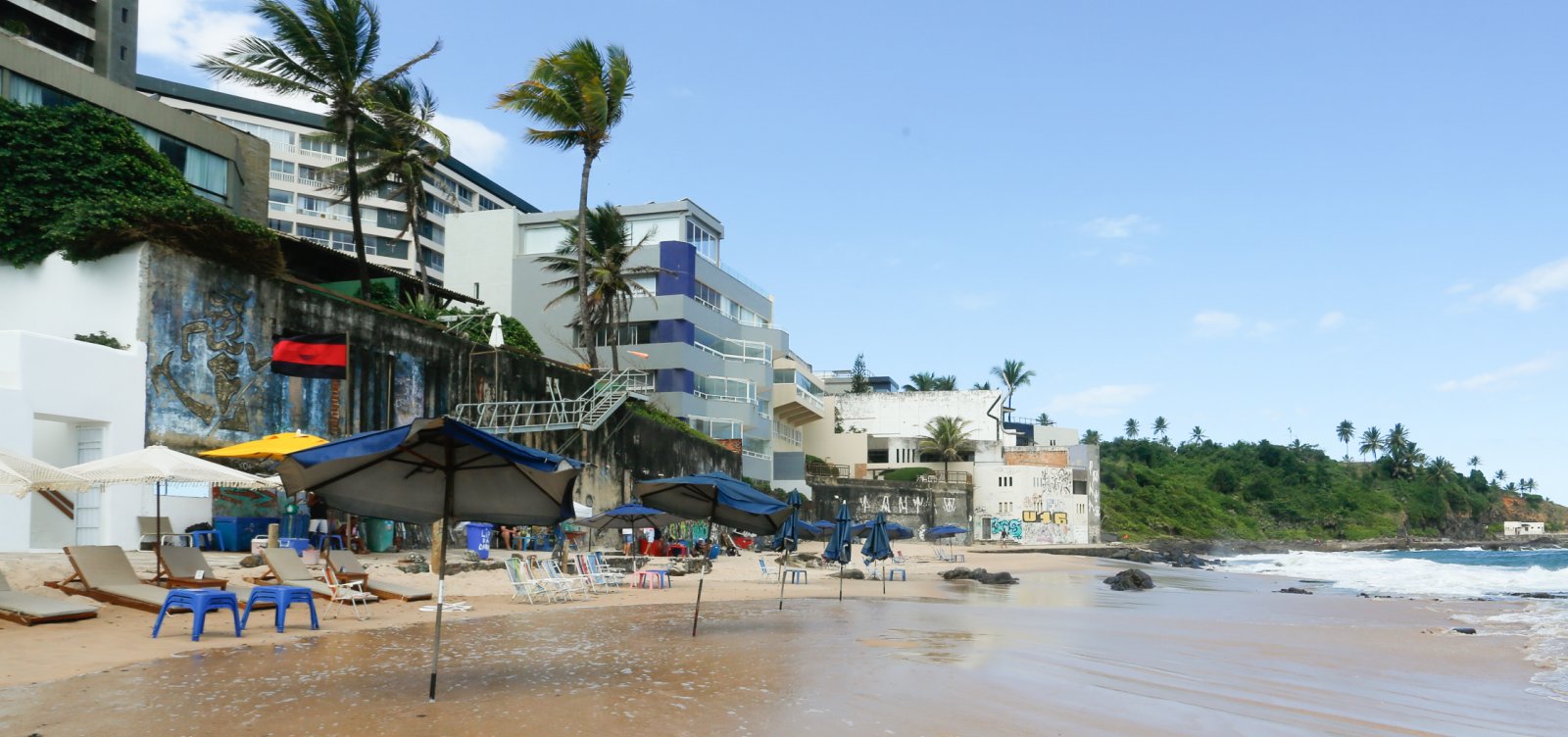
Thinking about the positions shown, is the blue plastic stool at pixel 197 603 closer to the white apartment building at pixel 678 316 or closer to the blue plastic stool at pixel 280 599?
the blue plastic stool at pixel 280 599

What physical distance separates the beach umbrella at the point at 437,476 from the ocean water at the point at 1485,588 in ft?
32.9

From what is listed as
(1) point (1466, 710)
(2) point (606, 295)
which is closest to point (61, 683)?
(1) point (1466, 710)

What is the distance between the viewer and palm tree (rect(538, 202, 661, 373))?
4191 centimetres

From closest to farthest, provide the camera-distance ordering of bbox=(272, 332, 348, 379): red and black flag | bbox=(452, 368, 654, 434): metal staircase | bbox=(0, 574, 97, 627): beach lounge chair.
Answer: bbox=(0, 574, 97, 627): beach lounge chair → bbox=(272, 332, 348, 379): red and black flag → bbox=(452, 368, 654, 434): metal staircase

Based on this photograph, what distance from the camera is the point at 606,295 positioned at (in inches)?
1668

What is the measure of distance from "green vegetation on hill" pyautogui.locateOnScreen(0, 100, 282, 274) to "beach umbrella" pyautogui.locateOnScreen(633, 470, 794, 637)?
12833mm

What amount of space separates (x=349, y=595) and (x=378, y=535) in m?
9.83

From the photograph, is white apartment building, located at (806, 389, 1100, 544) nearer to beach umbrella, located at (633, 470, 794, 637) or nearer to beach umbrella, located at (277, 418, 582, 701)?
beach umbrella, located at (633, 470, 794, 637)

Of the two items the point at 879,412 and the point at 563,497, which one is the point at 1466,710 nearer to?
the point at 563,497

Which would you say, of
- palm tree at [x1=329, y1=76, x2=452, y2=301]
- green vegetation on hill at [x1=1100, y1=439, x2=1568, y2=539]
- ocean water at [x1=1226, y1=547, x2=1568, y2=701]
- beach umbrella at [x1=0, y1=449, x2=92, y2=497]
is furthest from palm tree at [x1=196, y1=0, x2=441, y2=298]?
green vegetation on hill at [x1=1100, y1=439, x2=1568, y2=539]

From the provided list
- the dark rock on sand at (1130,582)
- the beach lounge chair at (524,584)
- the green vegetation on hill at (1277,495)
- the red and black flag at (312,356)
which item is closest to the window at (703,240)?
the dark rock on sand at (1130,582)

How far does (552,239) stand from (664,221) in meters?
6.30

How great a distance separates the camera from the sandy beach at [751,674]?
26.0 ft

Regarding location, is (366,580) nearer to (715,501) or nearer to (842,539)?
(715,501)
